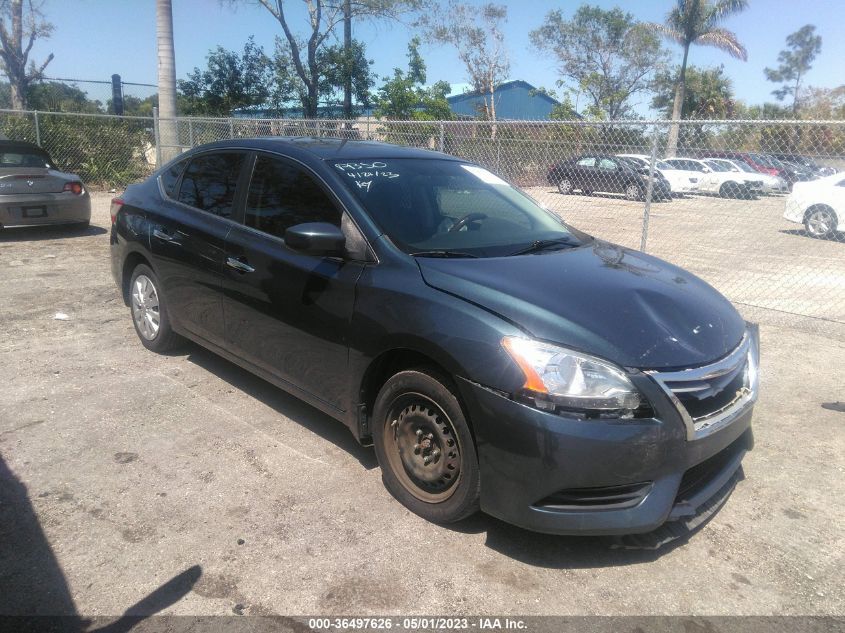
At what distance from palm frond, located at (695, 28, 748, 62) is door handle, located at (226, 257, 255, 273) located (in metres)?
39.7

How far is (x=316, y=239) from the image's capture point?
316 centimetres

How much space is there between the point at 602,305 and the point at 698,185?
45.4ft

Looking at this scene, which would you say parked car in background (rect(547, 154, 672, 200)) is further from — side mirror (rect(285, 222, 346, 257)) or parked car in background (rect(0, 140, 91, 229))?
parked car in background (rect(0, 140, 91, 229))

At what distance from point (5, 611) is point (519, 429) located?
2.06 meters

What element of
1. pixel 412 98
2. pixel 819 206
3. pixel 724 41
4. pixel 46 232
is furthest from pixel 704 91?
pixel 46 232

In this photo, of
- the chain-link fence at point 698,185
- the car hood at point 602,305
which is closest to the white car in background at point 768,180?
the chain-link fence at point 698,185

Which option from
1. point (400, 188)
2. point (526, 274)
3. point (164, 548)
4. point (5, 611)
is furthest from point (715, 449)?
point (5, 611)

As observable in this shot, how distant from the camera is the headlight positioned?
99.0 inches

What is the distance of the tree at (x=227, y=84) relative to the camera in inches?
891

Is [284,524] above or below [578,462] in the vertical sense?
below

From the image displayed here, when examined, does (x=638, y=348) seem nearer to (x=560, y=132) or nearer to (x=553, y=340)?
(x=553, y=340)

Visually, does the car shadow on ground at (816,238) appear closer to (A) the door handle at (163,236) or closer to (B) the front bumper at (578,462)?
(B) the front bumper at (578,462)

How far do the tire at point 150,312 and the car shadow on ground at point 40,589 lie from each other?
2.10 m

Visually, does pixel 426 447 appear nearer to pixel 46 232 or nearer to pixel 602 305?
pixel 602 305
